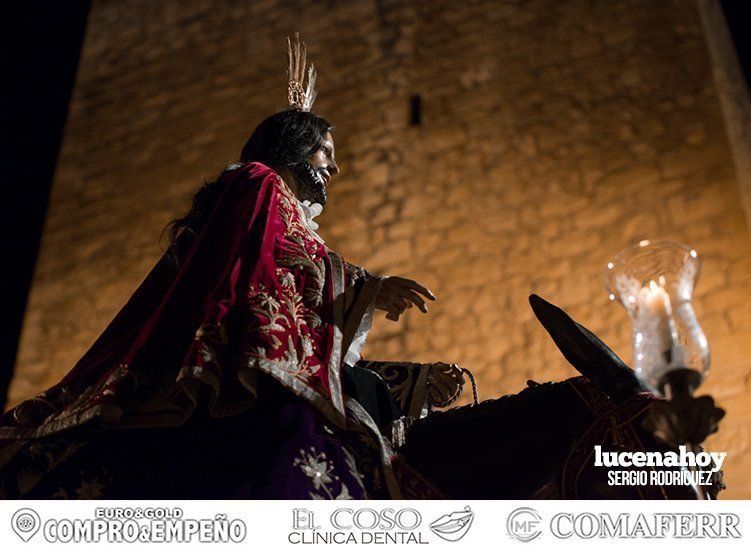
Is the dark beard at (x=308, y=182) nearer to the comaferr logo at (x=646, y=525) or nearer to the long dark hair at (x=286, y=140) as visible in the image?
the long dark hair at (x=286, y=140)

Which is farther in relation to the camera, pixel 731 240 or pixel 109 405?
pixel 731 240

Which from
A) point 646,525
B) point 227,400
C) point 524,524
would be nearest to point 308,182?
point 227,400

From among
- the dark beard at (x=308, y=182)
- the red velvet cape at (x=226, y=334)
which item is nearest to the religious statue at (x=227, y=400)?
the red velvet cape at (x=226, y=334)

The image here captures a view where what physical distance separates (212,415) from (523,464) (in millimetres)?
619

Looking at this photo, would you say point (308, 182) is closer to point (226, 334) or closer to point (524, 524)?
point (226, 334)

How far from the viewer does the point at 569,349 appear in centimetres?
211

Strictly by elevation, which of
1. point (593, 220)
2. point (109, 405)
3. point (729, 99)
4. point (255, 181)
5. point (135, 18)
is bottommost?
point (109, 405)

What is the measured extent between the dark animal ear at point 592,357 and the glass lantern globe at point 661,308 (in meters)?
0.34

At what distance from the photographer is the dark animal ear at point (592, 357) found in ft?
6.70

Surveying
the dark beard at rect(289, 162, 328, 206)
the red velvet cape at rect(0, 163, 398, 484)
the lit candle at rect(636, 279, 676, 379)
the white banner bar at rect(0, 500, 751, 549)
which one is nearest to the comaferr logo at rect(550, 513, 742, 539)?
the white banner bar at rect(0, 500, 751, 549)

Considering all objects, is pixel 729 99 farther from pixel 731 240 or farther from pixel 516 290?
pixel 516 290

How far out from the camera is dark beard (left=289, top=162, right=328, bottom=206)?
2.85 meters

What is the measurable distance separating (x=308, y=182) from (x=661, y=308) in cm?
138

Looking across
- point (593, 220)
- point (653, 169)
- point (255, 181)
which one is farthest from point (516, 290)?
point (255, 181)
